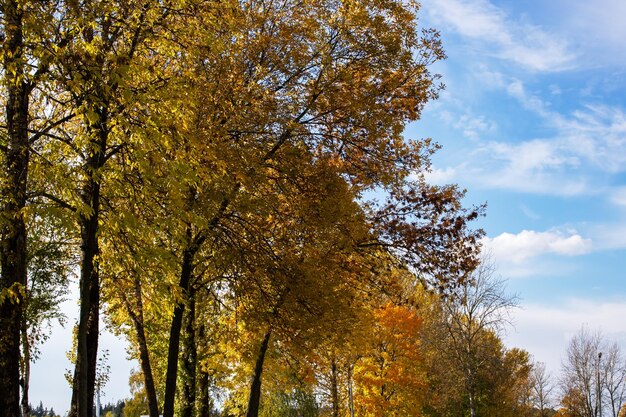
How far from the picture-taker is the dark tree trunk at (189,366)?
24.1 m

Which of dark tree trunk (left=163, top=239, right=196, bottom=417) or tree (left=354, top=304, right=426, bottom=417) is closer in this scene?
→ dark tree trunk (left=163, top=239, right=196, bottom=417)

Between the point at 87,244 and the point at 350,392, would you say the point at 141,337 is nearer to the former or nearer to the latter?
the point at 87,244

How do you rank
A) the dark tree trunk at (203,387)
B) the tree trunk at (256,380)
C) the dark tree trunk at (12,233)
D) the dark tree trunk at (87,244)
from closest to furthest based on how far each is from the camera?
the dark tree trunk at (12,233) → the dark tree trunk at (87,244) → the tree trunk at (256,380) → the dark tree trunk at (203,387)

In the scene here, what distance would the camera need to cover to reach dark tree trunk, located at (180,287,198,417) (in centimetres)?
2406

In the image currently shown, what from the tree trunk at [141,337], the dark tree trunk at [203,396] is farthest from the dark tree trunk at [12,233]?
the dark tree trunk at [203,396]

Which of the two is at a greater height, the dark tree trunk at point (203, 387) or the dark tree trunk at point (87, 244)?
the dark tree trunk at point (87, 244)

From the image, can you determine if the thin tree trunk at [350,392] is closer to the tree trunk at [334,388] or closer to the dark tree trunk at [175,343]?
the tree trunk at [334,388]

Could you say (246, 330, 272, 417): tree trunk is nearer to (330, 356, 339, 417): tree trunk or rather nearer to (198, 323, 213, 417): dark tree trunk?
(198, 323, 213, 417): dark tree trunk

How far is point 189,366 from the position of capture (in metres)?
24.7

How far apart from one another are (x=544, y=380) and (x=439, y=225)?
64.3 m

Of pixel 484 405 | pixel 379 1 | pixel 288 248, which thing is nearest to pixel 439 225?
pixel 288 248

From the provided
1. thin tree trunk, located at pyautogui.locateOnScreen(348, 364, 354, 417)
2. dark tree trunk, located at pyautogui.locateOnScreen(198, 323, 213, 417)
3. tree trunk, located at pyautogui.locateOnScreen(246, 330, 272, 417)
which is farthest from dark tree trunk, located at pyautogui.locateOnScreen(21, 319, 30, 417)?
thin tree trunk, located at pyautogui.locateOnScreen(348, 364, 354, 417)

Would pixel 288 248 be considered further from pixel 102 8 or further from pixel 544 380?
pixel 544 380

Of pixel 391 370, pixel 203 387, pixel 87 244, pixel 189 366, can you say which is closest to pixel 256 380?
pixel 189 366
